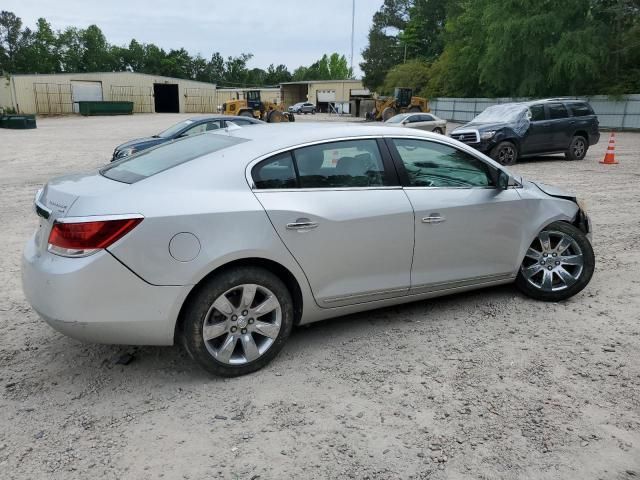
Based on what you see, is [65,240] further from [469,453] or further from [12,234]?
[12,234]

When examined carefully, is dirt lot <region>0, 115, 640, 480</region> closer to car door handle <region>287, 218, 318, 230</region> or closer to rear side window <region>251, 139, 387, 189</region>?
car door handle <region>287, 218, 318, 230</region>

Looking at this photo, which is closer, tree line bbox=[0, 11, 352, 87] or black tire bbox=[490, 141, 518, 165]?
black tire bbox=[490, 141, 518, 165]

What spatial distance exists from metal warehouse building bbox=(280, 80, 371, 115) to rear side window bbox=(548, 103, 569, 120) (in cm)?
5390

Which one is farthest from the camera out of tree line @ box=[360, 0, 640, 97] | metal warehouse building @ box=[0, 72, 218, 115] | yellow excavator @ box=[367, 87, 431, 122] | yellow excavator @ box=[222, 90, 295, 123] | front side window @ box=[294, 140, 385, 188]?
metal warehouse building @ box=[0, 72, 218, 115]

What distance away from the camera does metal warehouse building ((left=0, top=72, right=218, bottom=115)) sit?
2020 inches

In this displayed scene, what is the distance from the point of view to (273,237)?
3.31 meters

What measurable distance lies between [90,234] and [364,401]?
1831mm

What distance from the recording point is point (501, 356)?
3699 millimetres

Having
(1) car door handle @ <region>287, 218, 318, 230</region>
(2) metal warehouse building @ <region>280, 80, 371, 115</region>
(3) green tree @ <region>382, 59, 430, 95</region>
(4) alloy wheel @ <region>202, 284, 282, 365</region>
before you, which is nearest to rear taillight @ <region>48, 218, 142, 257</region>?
(4) alloy wheel @ <region>202, 284, 282, 365</region>

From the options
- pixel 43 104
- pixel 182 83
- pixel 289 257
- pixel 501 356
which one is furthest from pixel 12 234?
pixel 182 83

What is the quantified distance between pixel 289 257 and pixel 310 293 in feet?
1.06

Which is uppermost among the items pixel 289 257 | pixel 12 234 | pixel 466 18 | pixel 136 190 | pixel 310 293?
pixel 466 18

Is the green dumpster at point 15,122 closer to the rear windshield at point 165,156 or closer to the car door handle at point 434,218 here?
the rear windshield at point 165,156

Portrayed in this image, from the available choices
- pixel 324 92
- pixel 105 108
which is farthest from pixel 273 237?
pixel 324 92
